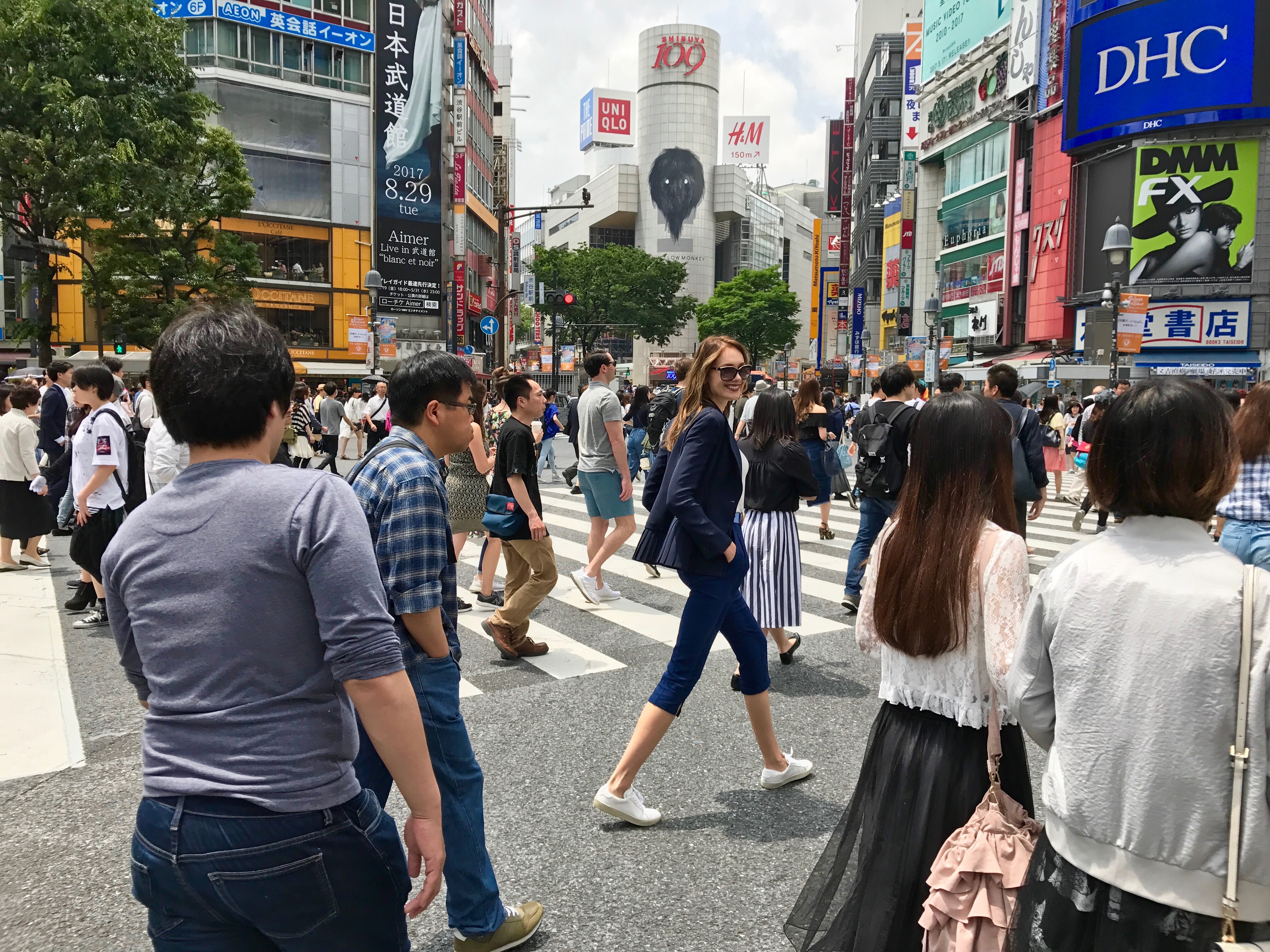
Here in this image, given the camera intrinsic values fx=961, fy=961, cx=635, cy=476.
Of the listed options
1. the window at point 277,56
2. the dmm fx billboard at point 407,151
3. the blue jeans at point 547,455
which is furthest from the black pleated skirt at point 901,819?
the dmm fx billboard at point 407,151

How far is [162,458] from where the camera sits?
20.4ft

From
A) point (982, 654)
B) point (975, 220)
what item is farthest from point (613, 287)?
point (982, 654)

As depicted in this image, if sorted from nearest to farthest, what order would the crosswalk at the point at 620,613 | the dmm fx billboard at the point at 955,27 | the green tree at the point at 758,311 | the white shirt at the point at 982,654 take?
the white shirt at the point at 982,654 < the crosswalk at the point at 620,613 < the dmm fx billboard at the point at 955,27 < the green tree at the point at 758,311

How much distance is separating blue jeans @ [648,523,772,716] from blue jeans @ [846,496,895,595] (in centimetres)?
352

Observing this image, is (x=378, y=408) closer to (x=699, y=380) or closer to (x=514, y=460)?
(x=514, y=460)

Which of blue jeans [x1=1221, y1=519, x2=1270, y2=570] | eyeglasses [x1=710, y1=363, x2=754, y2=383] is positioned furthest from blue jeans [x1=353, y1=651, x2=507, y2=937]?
blue jeans [x1=1221, y1=519, x2=1270, y2=570]

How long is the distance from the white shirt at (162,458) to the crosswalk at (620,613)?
223 cm

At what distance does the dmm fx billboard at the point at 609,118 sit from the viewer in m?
123

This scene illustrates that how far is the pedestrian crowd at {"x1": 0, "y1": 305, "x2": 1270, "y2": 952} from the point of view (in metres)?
1.61

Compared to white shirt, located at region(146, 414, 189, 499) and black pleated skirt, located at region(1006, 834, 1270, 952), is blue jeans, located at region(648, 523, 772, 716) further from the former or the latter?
white shirt, located at region(146, 414, 189, 499)

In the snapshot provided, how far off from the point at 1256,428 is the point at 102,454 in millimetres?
7051

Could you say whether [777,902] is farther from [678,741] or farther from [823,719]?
[823,719]

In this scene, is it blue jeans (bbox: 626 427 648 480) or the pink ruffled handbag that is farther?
blue jeans (bbox: 626 427 648 480)

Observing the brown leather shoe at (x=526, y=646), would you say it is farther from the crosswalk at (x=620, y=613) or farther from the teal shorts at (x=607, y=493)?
the teal shorts at (x=607, y=493)
